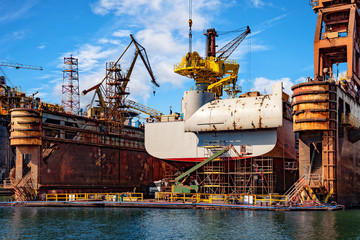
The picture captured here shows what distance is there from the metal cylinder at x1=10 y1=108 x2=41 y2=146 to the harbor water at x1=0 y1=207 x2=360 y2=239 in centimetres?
1414

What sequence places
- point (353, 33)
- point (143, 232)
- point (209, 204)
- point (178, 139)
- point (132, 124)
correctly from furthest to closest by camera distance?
1. point (132, 124)
2. point (178, 139)
3. point (353, 33)
4. point (209, 204)
5. point (143, 232)

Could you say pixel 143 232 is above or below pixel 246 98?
below

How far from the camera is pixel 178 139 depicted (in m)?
71.1

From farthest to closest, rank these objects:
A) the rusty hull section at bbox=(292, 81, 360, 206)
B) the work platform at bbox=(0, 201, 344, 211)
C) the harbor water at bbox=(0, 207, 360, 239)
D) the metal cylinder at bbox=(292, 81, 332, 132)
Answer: the metal cylinder at bbox=(292, 81, 332, 132) → the rusty hull section at bbox=(292, 81, 360, 206) → the work platform at bbox=(0, 201, 344, 211) → the harbor water at bbox=(0, 207, 360, 239)

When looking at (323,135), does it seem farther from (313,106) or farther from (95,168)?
(95,168)

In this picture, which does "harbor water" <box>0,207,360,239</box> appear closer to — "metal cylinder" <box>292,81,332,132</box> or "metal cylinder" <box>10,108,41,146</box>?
"metal cylinder" <box>292,81,332,132</box>

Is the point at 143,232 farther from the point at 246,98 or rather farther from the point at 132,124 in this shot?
the point at 132,124

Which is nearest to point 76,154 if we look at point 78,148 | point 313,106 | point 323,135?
point 78,148

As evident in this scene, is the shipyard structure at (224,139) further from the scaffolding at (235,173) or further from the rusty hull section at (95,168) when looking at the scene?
the rusty hull section at (95,168)

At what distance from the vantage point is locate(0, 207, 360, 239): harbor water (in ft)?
122

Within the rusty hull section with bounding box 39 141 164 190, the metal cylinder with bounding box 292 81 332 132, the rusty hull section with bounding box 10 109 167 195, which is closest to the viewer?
the metal cylinder with bounding box 292 81 332 132

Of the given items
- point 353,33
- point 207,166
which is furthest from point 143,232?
point 353,33

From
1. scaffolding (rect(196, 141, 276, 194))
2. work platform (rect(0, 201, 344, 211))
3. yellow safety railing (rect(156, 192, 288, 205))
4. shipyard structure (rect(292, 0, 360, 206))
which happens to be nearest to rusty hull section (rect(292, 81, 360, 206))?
shipyard structure (rect(292, 0, 360, 206))

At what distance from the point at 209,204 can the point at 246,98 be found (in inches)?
752
